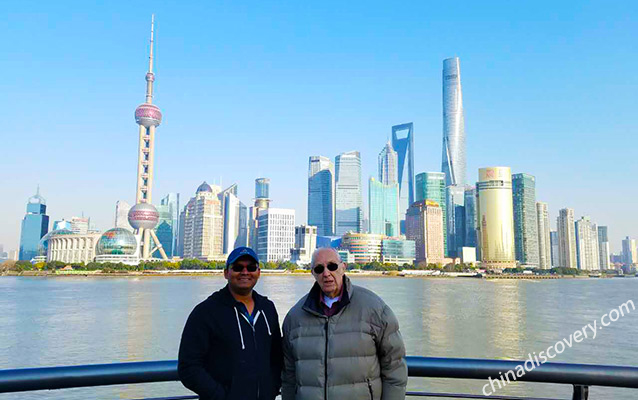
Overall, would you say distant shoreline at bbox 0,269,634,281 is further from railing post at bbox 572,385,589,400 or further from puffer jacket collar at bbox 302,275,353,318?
railing post at bbox 572,385,589,400

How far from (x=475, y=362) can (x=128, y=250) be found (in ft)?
513

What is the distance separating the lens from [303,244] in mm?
188875

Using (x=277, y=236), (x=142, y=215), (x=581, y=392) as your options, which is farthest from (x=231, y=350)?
(x=277, y=236)

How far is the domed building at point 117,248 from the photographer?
145 metres

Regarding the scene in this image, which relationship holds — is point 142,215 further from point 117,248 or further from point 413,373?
point 413,373

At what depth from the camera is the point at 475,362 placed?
9.06 ft

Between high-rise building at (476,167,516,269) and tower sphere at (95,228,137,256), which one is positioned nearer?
tower sphere at (95,228,137,256)

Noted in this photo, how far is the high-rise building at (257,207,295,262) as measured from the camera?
192m

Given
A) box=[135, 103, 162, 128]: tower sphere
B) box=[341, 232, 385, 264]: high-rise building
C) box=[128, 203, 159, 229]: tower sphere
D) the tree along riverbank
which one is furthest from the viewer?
box=[341, 232, 385, 264]: high-rise building

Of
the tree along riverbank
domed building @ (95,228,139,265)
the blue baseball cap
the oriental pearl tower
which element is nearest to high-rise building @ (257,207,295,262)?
the tree along riverbank

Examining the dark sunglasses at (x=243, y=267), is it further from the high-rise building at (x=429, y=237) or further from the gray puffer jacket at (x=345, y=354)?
the high-rise building at (x=429, y=237)

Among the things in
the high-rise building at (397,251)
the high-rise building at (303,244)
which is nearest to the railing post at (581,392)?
the high-rise building at (397,251)

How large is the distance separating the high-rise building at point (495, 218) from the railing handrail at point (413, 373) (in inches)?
7209

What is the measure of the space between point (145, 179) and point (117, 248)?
93.5 ft
